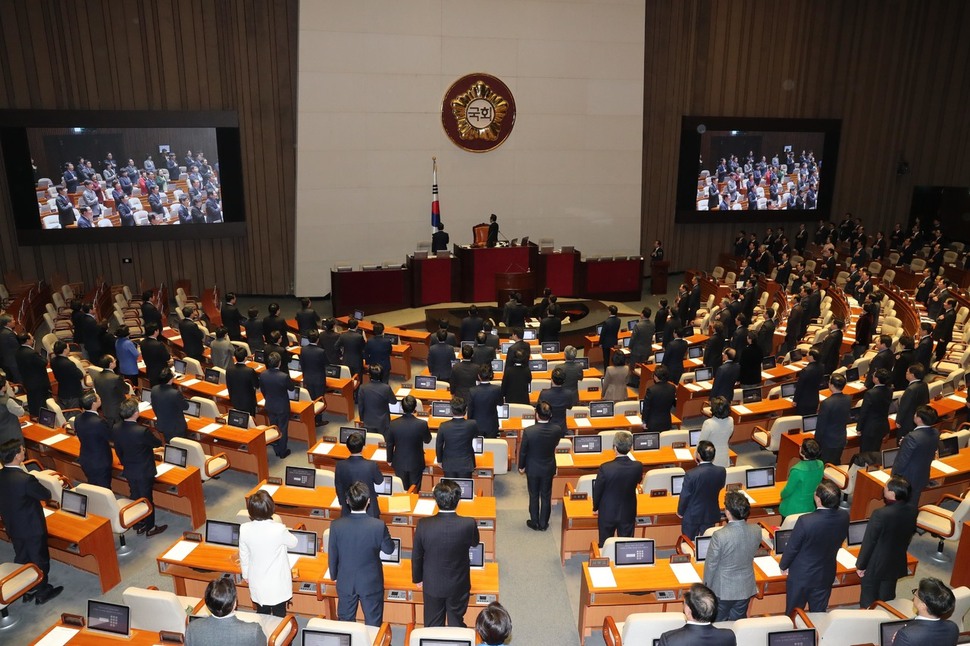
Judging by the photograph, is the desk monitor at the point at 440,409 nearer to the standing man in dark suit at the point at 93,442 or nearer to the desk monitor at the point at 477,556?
the desk monitor at the point at 477,556

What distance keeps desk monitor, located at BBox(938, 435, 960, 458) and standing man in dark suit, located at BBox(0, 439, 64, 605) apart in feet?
29.7

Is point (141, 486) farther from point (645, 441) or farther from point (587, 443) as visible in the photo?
point (645, 441)

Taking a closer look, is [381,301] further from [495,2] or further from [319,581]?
[319,581]

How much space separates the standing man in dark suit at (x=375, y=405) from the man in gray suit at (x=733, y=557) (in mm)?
4300

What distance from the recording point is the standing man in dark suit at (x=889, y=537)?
18.1 feet

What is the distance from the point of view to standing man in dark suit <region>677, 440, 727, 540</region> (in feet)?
20.3

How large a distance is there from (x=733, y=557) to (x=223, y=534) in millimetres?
4132

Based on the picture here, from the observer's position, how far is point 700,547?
595 cm

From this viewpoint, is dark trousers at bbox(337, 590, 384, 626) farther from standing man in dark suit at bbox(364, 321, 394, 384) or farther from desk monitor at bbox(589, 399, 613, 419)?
standing man in dark suit at bbox(364, 321, 394, 384)

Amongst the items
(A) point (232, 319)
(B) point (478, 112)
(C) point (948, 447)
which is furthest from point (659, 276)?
(C) point (948, 447)

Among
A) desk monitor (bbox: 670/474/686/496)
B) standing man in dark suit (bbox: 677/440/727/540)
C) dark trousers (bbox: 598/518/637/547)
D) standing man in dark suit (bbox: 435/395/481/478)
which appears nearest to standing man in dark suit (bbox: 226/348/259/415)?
standing man in dark suit (bbox: 435/395/481/478)

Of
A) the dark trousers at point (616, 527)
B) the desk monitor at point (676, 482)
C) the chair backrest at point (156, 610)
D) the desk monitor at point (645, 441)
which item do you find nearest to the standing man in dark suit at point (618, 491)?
the dark trousers at point (616, 527)

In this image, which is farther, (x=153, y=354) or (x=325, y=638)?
(x=153, y=354)

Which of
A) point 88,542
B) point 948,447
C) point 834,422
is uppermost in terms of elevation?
point 834,422
